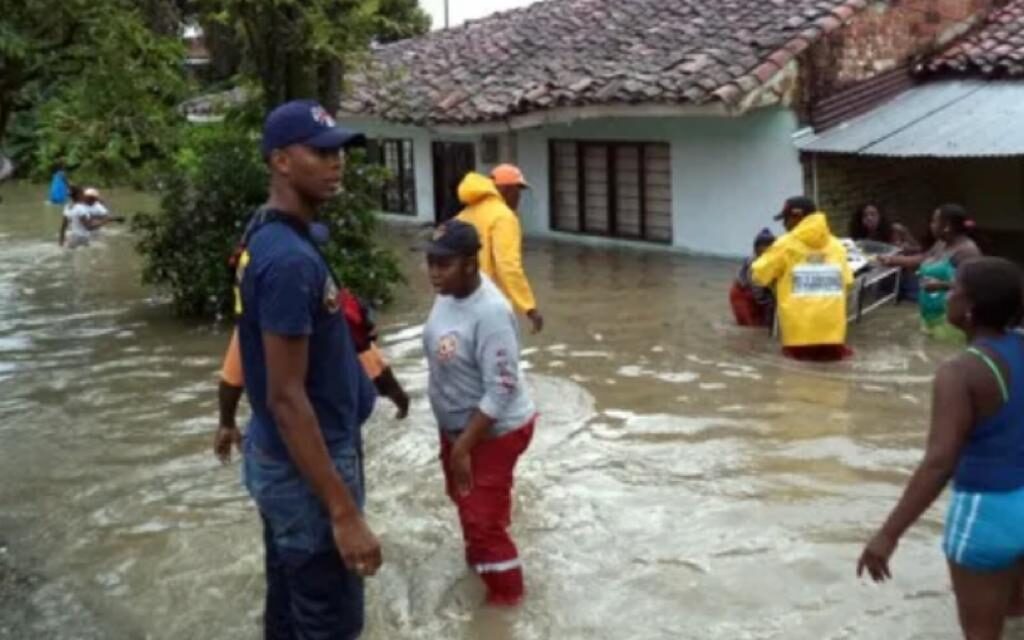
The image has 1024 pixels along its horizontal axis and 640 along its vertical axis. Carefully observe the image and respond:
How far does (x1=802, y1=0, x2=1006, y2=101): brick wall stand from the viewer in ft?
48.6

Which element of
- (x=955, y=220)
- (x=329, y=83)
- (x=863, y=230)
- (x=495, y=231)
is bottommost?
(x=863, y=230)

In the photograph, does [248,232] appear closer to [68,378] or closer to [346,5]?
[68,378]

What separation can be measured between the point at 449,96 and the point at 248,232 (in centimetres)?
1555

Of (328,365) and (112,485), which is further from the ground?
(328,365)

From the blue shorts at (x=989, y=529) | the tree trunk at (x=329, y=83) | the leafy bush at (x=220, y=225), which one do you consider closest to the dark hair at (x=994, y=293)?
the blue shorts at (x=989, y=529)

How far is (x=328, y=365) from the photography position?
134 inches

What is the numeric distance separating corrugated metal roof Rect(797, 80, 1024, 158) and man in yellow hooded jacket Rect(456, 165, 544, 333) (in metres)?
6.81

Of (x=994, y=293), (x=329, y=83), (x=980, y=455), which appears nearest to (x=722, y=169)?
(x=329, y=83)

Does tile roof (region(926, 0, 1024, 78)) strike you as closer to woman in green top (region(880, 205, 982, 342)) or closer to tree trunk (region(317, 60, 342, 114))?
woman in green top (region(880, 205, 982, 342))

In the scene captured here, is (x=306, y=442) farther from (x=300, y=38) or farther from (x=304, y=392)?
(x=300, y=38)

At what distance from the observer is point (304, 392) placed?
3.27 meters

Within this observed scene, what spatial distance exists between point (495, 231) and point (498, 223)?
46mm

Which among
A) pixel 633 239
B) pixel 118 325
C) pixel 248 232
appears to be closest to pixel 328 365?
pixel 248 232

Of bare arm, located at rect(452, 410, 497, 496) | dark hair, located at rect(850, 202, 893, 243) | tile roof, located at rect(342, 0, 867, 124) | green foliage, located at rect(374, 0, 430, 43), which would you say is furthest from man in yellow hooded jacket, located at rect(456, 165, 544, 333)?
green foliage, located at rect(374, 0, 430, 43)
